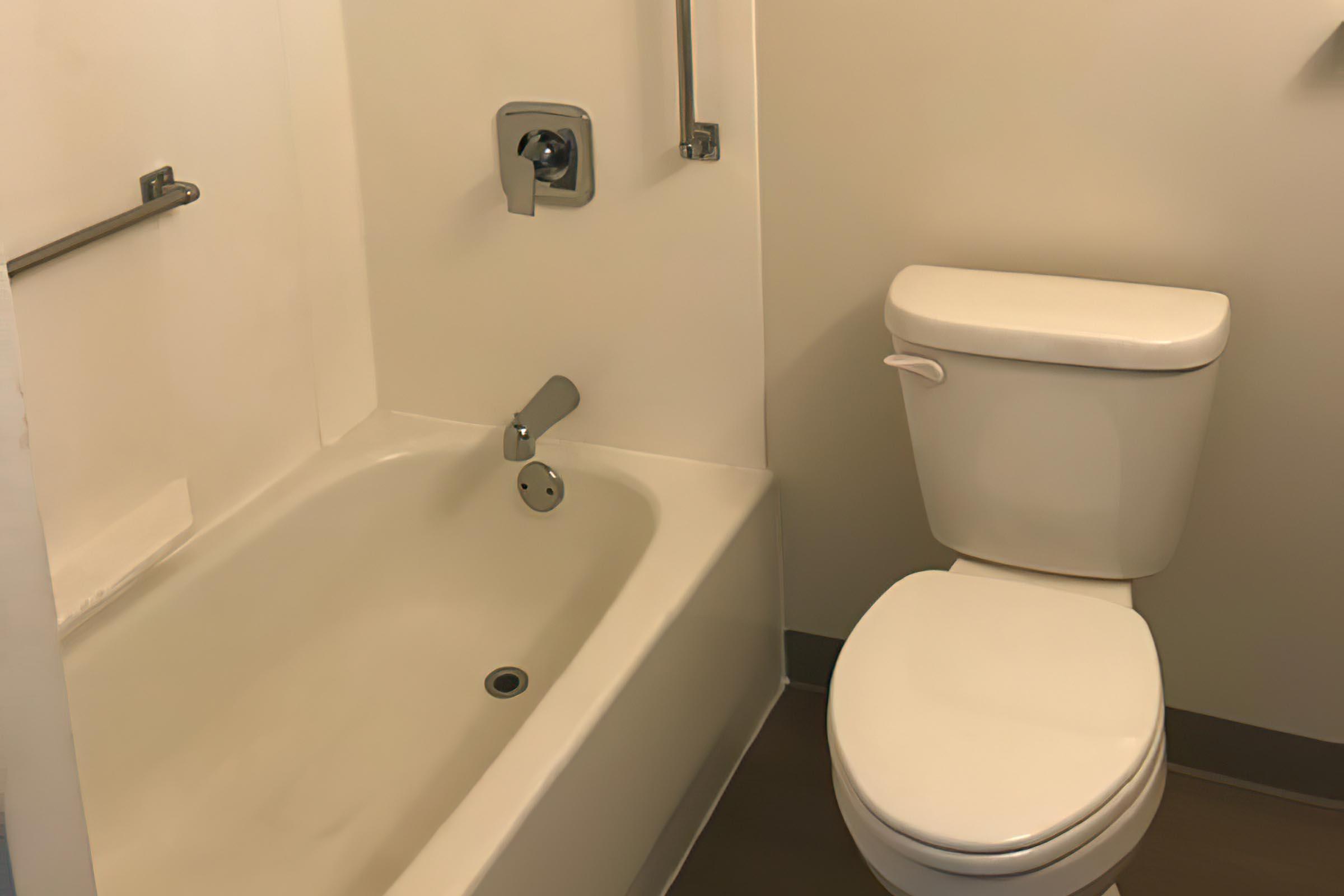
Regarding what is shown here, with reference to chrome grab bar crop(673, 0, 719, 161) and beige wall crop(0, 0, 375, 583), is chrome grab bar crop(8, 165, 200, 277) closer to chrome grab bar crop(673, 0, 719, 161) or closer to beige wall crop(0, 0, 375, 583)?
beige wall crop(0, 0, 375, 583)

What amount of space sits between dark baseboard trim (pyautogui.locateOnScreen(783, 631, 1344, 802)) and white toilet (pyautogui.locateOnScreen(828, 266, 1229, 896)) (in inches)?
14.7

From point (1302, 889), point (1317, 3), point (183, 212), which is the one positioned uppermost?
point (1317, 3)

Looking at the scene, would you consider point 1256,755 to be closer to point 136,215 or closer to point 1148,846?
point 1148,846

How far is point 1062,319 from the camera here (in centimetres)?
155

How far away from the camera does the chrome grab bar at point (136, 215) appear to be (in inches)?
57.5

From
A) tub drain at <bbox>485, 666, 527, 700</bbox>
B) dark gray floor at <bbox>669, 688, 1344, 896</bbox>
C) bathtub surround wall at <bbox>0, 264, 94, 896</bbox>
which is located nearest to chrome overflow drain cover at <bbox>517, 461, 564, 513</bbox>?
tub drain at <bbox>485, 666, 527, 700</bbox>

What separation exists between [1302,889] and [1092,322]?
848 millimetres

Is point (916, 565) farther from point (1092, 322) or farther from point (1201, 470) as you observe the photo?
point (1092, 322)

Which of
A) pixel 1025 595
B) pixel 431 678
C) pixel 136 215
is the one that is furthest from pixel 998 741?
pixel 136 215

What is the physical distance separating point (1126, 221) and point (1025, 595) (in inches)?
19.9

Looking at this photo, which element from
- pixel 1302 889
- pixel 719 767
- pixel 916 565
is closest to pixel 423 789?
pixel 719 767

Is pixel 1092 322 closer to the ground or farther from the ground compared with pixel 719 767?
farther from the ground

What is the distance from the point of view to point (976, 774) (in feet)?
4.31

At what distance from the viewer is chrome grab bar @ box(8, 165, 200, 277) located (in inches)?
57.5
